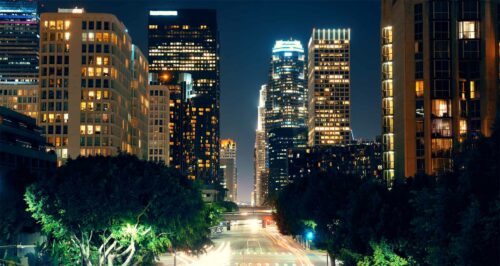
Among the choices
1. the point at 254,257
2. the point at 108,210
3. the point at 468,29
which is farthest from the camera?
the point at 254,257

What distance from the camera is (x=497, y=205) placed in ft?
135

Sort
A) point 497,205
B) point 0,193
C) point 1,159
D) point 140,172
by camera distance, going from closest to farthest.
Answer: point 497,205 → point 140,172 → point 0,193 → point 1,159

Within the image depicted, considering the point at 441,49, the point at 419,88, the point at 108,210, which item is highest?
the point at 441,49

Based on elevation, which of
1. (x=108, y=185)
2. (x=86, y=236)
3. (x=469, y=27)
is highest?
(x=469, y=27)

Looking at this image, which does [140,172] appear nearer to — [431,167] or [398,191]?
[398,191]

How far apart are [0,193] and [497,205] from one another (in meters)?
95.3

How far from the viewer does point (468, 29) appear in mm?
143625

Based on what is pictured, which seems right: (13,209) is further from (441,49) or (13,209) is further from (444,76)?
(441,49)

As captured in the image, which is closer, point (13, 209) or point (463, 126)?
point (13, 209)

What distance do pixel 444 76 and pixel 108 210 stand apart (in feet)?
273

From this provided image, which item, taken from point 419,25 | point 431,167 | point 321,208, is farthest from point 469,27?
point 321,208

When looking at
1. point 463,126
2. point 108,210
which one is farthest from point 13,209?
point 463,126

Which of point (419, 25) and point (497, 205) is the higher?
point (419, 25)

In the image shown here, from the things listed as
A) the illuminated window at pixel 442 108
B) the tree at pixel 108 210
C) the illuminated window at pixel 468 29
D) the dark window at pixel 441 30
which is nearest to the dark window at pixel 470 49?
Result: the illuminated window at pixel 468 29
